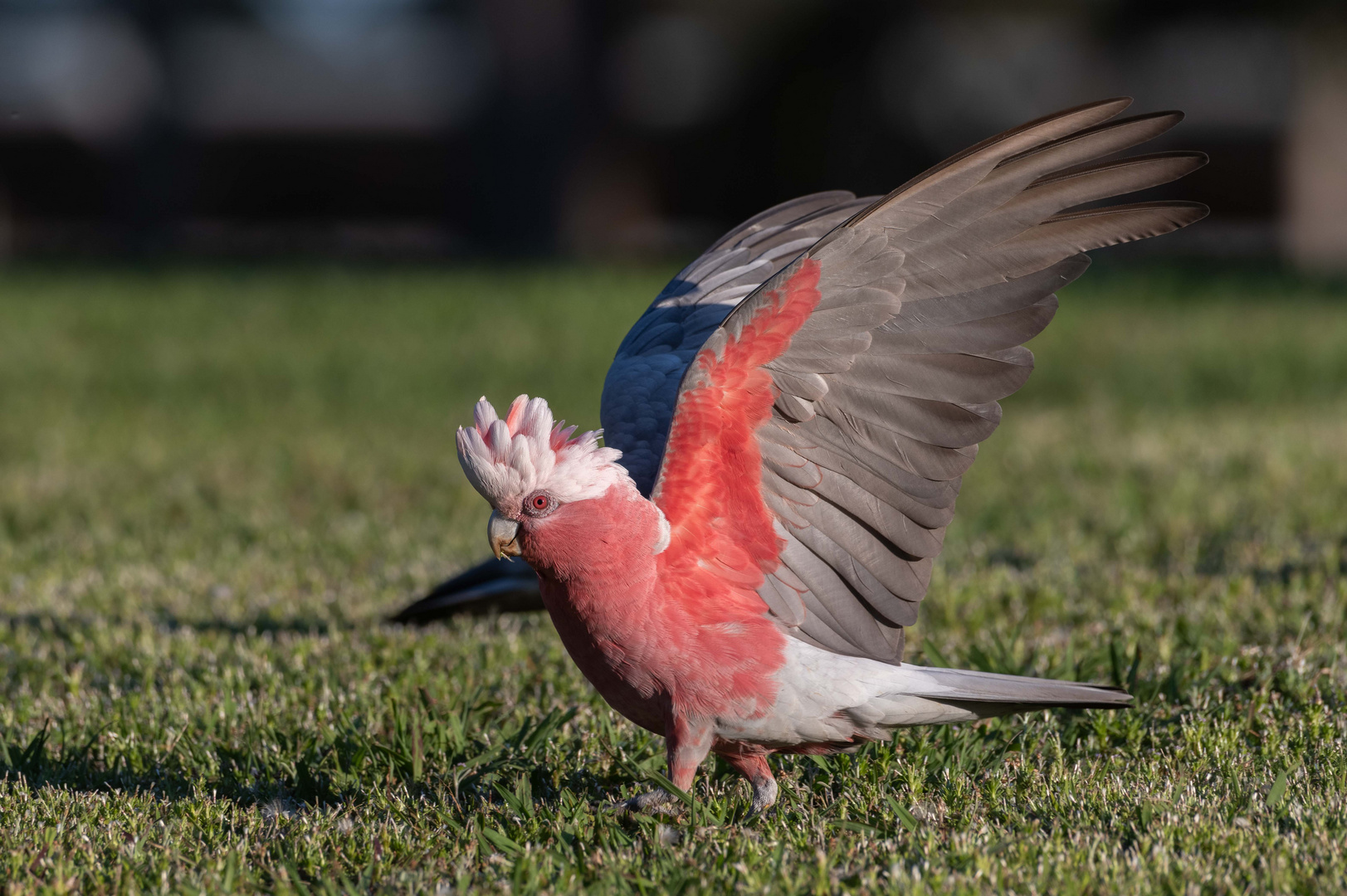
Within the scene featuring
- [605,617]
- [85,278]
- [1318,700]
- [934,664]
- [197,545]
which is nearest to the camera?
[605,617]

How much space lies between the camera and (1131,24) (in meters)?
20.9

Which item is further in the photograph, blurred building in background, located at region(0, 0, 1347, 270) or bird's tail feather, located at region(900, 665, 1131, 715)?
blurred building in background, located at region(0, 0, 1347, 270)

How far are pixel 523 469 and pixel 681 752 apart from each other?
0.70 meters

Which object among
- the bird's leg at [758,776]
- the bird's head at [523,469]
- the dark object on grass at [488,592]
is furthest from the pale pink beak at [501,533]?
the dark object on grass at [488,592]

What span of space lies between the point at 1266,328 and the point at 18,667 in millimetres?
9743

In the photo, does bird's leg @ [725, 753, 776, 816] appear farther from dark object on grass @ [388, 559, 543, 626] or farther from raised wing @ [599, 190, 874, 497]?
dark object on grass @ [388, 559, 543, 626]

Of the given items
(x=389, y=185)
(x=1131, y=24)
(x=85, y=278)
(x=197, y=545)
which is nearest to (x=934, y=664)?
(x=197, y=545)

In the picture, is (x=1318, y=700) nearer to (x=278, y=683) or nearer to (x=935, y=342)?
(x=935, y=342)

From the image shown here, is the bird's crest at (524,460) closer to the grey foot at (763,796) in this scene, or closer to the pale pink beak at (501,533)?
the pale pink beak at (501,533)

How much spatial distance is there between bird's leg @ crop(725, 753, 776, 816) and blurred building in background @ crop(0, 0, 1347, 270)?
620 inches

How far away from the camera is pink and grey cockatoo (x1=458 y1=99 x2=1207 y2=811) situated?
107 inches

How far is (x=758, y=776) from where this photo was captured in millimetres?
3021

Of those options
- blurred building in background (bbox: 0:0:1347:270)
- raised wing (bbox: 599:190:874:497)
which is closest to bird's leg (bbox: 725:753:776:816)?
raised wing (bbox: 599:190:874:497)

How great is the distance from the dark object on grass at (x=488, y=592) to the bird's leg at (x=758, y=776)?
112 centimetres
